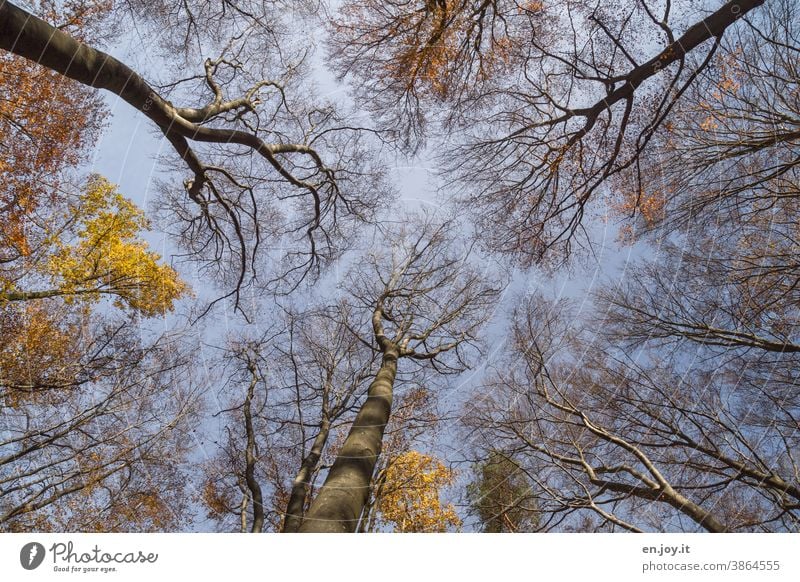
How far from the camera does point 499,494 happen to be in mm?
5859

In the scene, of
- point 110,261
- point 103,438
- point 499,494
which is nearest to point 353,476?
point 499,494

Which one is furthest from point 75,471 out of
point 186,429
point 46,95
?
point 46,95

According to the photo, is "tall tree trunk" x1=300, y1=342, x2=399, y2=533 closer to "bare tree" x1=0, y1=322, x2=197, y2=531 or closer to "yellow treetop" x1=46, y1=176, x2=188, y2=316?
"bare tree" x1=0, y1=322, x2=197, y2=531

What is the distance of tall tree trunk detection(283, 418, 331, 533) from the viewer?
4512mm

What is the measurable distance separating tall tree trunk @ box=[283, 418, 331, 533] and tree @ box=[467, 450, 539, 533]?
1968 mm

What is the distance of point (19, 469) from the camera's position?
17.5ft

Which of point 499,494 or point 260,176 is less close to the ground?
point 260,176

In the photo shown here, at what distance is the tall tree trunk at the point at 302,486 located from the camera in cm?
451
